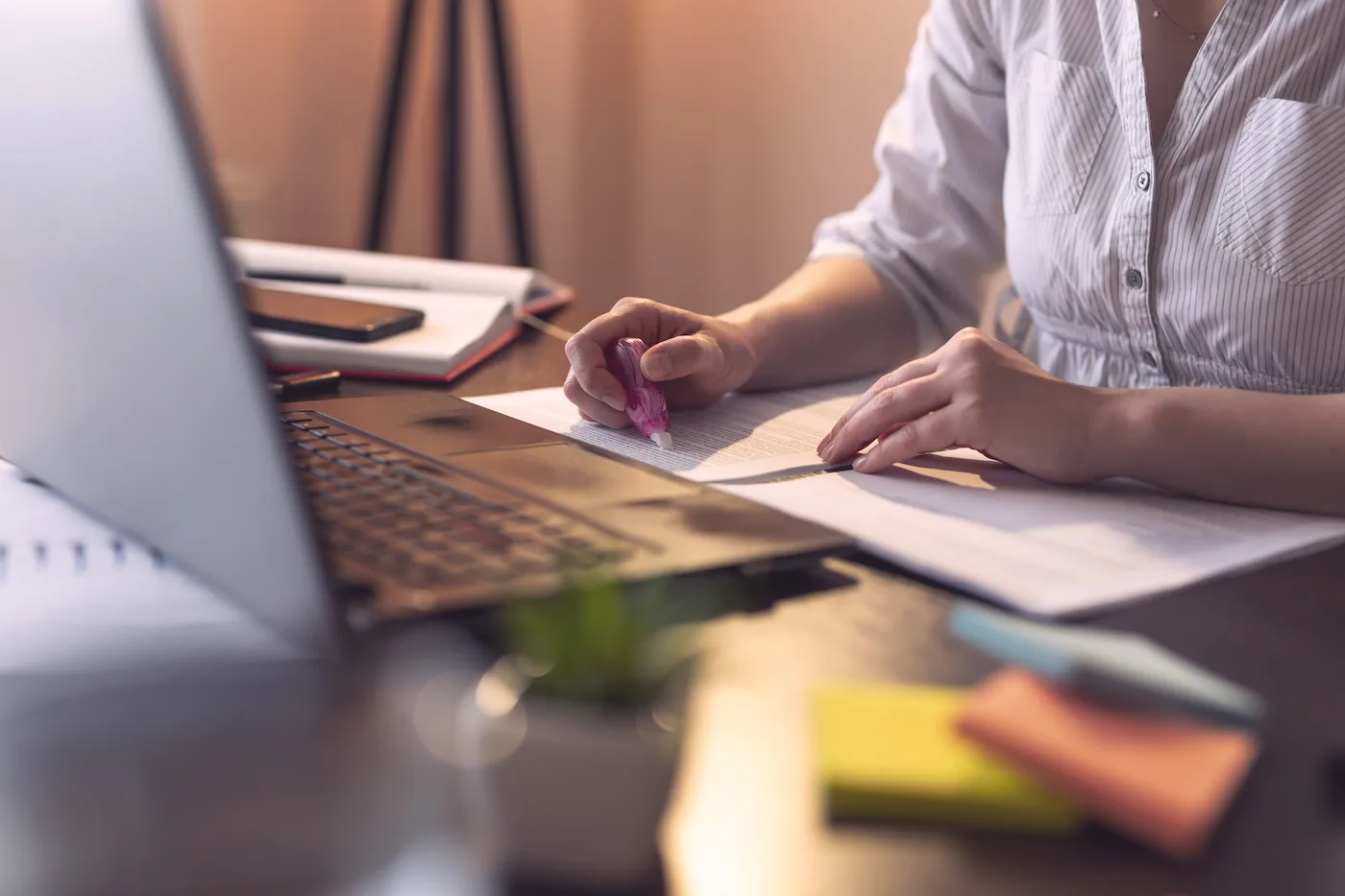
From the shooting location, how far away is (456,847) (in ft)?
1.19

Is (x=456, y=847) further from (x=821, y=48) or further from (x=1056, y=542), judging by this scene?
(x=821, y=48)

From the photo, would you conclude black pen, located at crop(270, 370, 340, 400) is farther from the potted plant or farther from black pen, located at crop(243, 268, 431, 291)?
the potted plant

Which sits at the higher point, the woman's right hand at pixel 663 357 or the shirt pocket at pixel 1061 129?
the shirt pocket at pixel 1061 129

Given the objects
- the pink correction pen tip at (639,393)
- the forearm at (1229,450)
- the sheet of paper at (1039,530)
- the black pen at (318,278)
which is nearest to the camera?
the sheet of paper at (1039,530)

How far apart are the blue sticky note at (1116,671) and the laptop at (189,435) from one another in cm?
16

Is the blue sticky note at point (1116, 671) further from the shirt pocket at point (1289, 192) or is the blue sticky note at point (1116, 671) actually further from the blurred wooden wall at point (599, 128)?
the blurred wooden wall at point (599, 128)

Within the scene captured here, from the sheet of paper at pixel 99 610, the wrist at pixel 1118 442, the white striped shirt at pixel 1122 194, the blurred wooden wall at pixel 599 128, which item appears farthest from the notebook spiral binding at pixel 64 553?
the blurred wooden wall at pixel 599 128

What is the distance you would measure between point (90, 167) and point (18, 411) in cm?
21

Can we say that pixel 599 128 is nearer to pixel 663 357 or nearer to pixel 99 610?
pixel 663 357

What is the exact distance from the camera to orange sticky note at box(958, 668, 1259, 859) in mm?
371

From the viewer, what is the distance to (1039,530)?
2.21 ft

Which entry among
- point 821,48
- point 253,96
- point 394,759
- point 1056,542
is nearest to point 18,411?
point 394,759

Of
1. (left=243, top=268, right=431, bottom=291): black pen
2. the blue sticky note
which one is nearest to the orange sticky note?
the blue sticky note

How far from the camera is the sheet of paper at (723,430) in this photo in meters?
0.80
